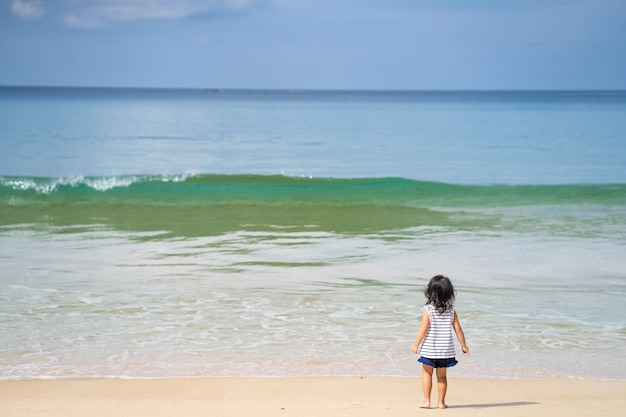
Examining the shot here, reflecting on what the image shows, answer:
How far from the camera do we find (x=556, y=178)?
83.4ft

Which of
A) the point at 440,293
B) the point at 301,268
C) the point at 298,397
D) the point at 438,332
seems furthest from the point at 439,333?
the point at 301,268

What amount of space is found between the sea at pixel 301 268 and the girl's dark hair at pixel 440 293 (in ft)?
4.39

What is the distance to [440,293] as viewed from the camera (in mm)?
5250

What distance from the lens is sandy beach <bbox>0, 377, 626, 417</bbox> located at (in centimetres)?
536

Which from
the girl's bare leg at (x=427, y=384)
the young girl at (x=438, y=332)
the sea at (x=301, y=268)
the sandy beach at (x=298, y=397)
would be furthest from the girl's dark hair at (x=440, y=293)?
the sea at (x=301, y=268)

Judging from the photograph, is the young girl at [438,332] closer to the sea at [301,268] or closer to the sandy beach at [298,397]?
the sandy beach at [298,397]

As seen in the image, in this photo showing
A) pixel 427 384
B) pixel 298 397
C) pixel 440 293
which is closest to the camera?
pixel 440 293

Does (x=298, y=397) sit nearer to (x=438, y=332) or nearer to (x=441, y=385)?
→ (x=441, y=385)

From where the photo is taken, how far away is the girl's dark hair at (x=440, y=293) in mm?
5238

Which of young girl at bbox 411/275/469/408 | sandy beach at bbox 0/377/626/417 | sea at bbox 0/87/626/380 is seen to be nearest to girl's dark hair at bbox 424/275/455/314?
young girl at bbox 411/275/469/408

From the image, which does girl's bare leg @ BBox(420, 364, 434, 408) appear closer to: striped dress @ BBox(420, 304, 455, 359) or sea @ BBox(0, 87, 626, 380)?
striped dress @ BBox(420, 304, 455, 359)

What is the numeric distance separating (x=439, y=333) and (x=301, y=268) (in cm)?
549

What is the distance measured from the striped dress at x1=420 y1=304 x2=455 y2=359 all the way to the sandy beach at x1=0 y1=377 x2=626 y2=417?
1.20ft

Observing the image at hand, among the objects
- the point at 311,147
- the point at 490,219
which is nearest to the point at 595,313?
A: the point at 490,219
